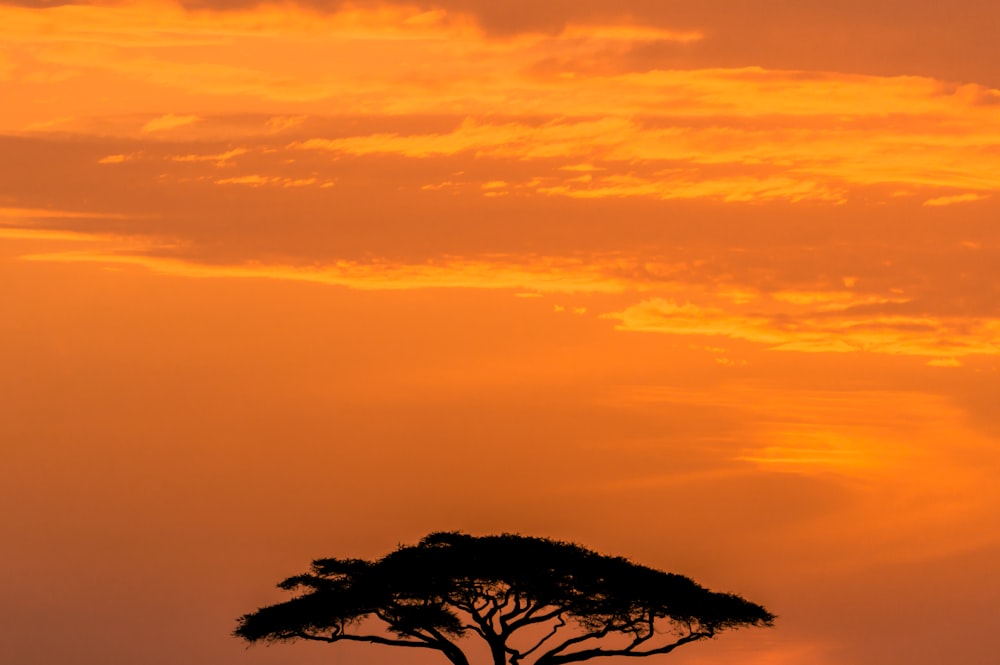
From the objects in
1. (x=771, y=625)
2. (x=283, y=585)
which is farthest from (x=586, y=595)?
(x=283, y=585)

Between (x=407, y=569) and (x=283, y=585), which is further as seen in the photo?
(x=283, y=585)

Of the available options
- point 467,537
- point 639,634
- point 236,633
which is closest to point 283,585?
point 236,633

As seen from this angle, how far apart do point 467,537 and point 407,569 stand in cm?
301

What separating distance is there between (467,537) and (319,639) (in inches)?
341

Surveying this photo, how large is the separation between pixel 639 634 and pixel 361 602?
1274 cm

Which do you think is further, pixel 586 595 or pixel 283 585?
pixel 283 585

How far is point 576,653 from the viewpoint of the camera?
→ 93125 mm

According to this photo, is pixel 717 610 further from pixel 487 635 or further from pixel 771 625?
pixel 487 635

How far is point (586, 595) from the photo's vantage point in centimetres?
9119

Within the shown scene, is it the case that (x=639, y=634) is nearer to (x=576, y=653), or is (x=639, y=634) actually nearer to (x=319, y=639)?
(x=576, y=653)

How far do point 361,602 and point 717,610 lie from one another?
15922 mm

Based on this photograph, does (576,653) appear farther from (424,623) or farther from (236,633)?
(236,633)

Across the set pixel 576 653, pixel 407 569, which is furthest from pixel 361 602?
pixel 576 653

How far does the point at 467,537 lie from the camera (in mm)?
91750
